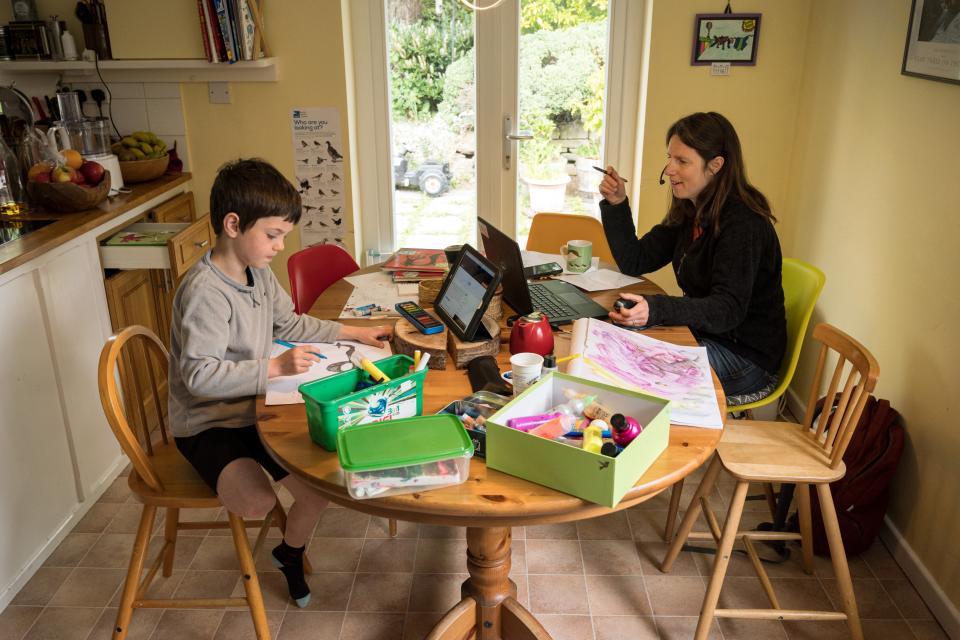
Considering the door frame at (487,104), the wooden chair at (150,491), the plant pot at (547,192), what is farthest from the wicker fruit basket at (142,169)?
the plant pot at (547,192)

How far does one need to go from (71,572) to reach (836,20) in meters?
3.12

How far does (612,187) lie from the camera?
8.13 feet

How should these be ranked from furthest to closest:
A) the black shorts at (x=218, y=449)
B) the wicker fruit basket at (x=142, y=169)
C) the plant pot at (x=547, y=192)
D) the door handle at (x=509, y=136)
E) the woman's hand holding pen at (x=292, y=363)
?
the plant pot at (x=547, y=192)
the door handle at (x=509, y=136)
the wicker fruit basket at (x=142, y=169)
the black shorts at (x=218, y=449)
the woman's hand holding pen at (x=292, y=363)

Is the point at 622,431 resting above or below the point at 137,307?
above

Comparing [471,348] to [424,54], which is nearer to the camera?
[471,348]

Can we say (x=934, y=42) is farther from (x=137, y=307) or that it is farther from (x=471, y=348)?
(x=137, y=307)

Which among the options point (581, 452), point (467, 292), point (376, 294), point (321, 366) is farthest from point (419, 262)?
point (581, 452)

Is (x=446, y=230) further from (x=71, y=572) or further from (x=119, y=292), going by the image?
(x=71, y=572)

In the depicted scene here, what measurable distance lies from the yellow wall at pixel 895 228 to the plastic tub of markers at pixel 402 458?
1.45 m

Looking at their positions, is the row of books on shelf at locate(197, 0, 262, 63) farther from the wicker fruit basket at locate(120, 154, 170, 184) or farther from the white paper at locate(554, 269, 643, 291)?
the white paper at locate(554, 269, 643, 291)

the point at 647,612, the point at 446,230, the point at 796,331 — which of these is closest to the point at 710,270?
the point at 796,331

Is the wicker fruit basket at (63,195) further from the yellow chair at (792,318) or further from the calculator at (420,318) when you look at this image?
the yellow chair at (792,318)

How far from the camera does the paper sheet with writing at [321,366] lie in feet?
5.37

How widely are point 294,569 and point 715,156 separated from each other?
62.8 inches
